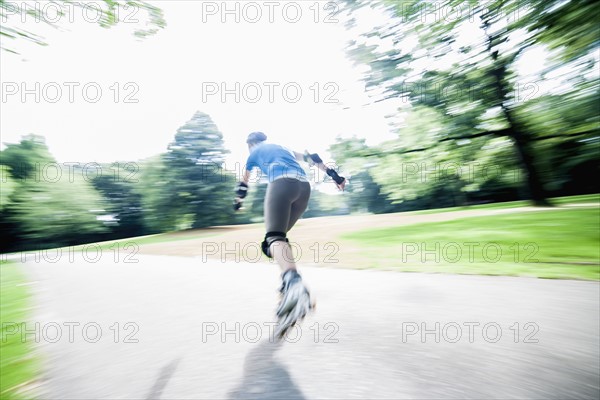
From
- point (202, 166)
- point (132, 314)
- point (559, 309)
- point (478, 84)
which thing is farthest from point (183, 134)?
point (559, 309)

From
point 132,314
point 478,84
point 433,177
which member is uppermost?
point 478,84

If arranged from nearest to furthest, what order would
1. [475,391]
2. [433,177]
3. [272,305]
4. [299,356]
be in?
[475,391]
[299,356]
[272,305]
[433,177]

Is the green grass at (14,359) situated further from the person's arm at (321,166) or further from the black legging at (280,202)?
the person's arm at (321,166)

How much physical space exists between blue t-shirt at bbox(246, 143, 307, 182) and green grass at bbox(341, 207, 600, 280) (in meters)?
3.28

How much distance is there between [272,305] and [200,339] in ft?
3.37

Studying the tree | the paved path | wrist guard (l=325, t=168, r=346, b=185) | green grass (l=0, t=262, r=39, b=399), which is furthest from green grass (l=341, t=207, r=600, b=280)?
the tree

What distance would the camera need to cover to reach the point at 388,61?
370 inches

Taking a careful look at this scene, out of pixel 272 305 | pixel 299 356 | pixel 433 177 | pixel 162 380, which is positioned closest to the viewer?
pixel 162 380

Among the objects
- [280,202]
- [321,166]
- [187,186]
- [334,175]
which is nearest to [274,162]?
[280,202]

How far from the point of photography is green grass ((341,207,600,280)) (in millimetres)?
4715

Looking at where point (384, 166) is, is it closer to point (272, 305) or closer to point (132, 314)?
point (272, 305)

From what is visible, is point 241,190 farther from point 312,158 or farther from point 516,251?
point 516,251

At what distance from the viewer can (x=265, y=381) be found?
1.91 metres

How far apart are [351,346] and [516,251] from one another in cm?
571
